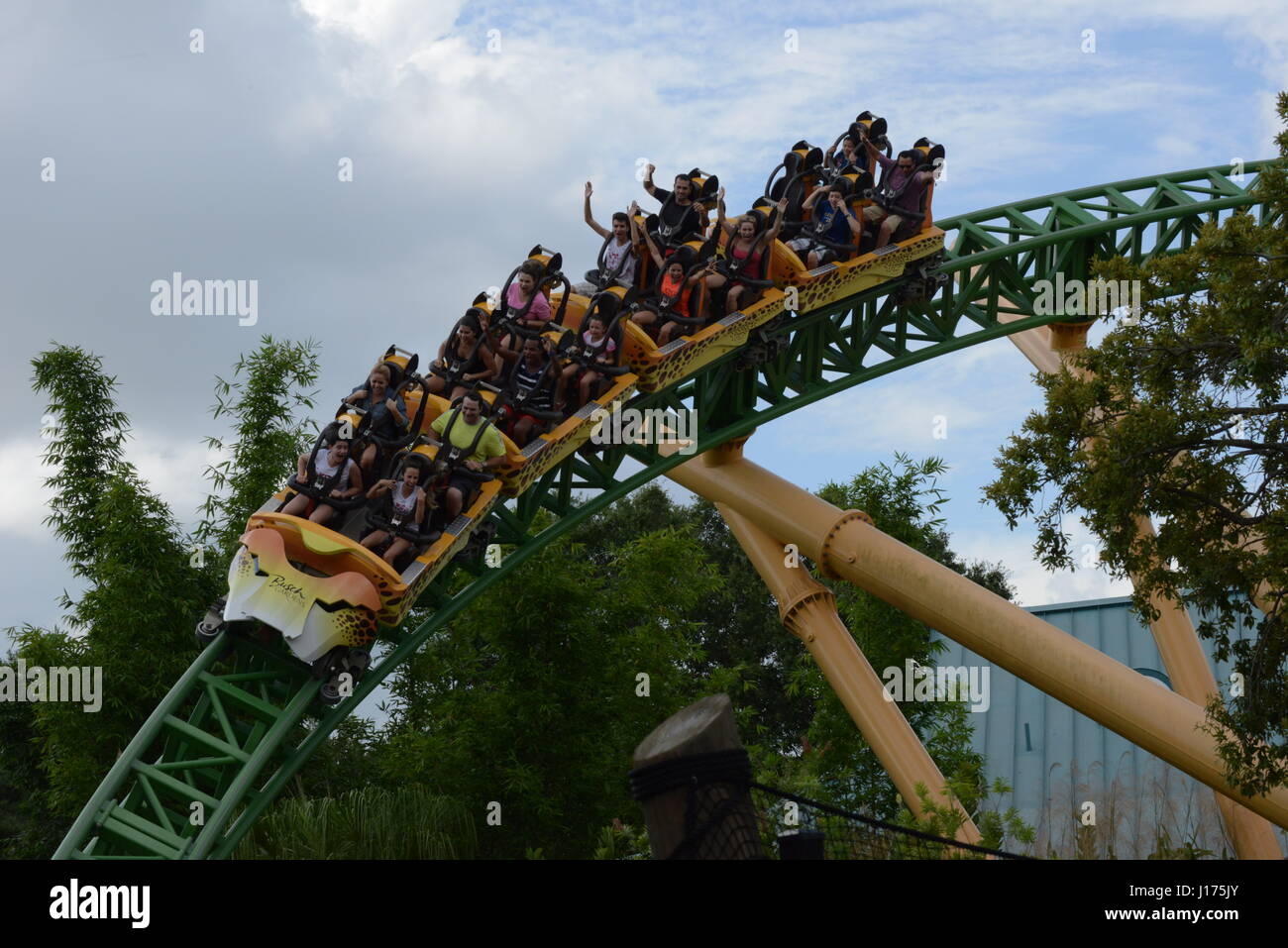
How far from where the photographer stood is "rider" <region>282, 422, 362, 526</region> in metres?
7.48

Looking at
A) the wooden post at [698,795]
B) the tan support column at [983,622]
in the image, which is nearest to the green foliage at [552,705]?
the tan support column at [983,622]

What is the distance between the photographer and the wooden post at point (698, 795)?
8.75 ft

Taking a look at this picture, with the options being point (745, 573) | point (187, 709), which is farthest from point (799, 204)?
point (745, 573)

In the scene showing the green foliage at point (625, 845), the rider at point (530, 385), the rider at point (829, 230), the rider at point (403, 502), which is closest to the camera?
the green foliage at point (625, 845)

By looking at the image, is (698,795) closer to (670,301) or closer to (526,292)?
(526,292)

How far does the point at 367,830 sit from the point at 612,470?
352cm

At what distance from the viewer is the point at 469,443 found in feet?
25.4

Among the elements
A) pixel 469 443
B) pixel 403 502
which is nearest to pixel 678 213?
pixel 469 443

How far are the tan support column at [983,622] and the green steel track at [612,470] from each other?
584 mm

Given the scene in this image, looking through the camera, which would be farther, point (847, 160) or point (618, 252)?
point (847, 160)

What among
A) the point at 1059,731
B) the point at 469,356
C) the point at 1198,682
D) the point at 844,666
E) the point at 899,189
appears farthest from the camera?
the point at 1059,731

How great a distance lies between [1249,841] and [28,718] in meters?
12.5

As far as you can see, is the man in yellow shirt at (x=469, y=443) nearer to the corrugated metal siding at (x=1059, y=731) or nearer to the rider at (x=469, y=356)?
the rider at (x=469, y=356)
